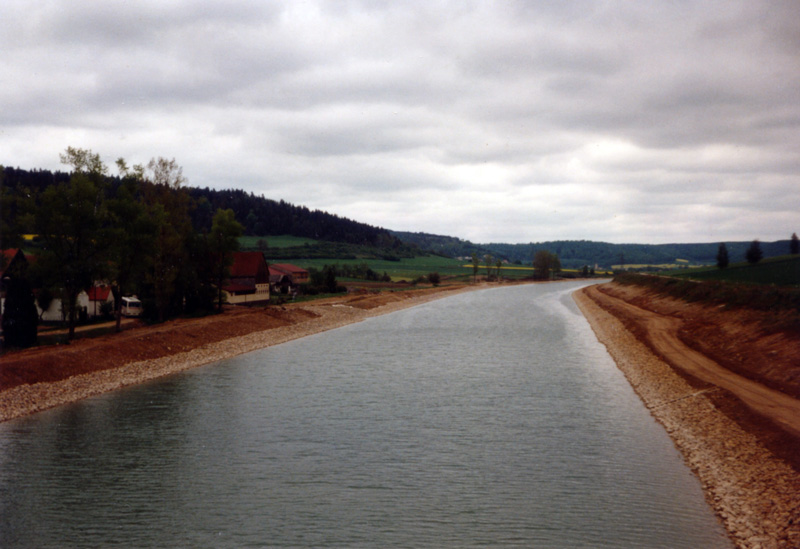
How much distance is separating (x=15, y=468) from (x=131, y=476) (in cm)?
362

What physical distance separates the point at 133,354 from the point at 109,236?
814 cm

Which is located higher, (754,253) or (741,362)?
(754,253)

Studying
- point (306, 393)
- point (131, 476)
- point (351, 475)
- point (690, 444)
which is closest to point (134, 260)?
point (306, 393)

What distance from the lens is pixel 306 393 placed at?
90.0 feet

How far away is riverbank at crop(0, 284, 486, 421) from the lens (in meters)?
26.6

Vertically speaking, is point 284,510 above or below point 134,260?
below

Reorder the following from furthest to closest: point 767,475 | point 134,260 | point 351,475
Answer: point 134,260 < point 351,475 < point 767,475

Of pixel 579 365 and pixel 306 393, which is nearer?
pixel 306 393

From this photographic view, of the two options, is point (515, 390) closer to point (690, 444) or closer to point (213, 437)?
point (690, 444)

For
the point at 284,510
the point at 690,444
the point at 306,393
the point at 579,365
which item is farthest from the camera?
the point at 579,365

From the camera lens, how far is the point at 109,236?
38.5m

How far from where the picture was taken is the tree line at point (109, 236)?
120 ft

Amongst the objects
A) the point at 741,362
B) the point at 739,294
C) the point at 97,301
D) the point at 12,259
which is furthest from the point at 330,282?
the point at 741,362

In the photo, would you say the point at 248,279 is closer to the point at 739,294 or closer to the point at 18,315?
the point at 18,315
